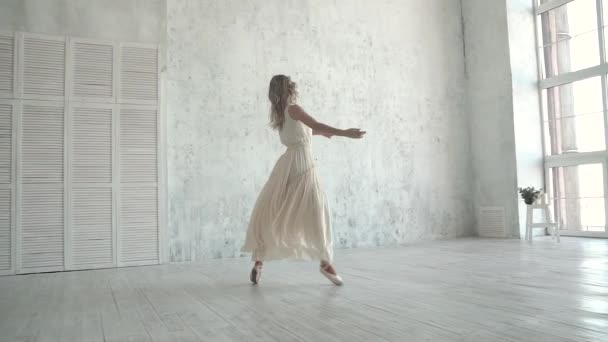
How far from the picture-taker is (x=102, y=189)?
493cm

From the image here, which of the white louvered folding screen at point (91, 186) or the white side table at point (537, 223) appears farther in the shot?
the white side table at point (537, 223)

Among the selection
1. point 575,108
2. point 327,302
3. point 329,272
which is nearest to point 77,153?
point 329,272

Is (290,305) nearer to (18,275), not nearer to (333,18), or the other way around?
(18,275)

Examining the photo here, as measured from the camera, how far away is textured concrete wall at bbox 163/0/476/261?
17.9ft

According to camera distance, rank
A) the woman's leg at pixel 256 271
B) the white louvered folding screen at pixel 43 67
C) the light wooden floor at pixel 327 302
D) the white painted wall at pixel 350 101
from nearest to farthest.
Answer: the light wooden floor at pixel 327 302
the woman's leg at pixel 256 271
the white louvered folding screen at pixel 43 67
the white painted wall at pixel 350 101

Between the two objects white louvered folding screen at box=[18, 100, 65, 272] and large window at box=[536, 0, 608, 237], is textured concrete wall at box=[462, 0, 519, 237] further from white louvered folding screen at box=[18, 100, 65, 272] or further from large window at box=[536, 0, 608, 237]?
white louvered folding screen at box=[18, 100, 65, 272]

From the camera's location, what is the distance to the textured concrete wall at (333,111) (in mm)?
5457

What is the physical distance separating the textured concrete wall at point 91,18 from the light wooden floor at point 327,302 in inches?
95.2

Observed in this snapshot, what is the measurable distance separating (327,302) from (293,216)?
79cm

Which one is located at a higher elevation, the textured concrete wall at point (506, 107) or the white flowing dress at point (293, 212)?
the textured concrete wall at point (506, 107)

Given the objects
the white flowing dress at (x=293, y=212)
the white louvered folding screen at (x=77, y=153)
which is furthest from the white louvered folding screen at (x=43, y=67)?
the white flowing dress at (x=293, y=212)

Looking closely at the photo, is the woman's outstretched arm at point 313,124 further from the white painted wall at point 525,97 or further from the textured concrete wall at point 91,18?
the white painted wall at point 525,97

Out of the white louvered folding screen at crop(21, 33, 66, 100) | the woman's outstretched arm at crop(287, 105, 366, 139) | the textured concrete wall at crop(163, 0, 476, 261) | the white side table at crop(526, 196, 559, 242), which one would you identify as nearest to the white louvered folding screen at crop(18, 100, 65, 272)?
the white louvered folding screen at crop(21, 33, 66, 100)

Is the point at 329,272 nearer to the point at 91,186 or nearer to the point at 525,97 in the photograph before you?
the point at 91,186
